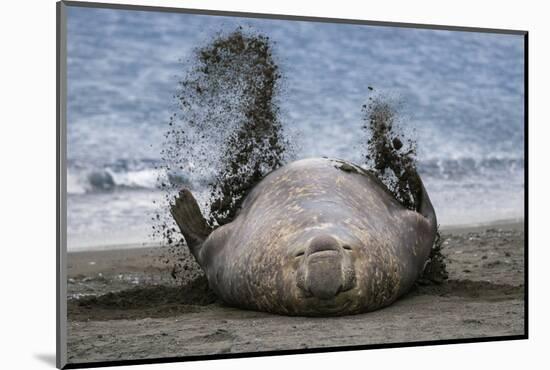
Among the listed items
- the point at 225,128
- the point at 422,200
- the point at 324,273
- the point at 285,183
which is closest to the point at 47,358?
the point at 324,273

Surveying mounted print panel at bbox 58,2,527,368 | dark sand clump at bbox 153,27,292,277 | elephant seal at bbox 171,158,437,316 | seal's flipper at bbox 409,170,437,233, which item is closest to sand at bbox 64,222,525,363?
mounted print panel at bbox 58,2,527,368

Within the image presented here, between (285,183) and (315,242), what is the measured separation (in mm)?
1097

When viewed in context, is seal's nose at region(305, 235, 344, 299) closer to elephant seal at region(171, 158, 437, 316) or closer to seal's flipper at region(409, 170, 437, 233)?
elephant seal at region(171, 158, 437, 316)

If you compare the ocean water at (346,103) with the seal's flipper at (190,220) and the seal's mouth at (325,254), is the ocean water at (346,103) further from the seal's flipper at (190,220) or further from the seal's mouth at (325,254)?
the seal's mouth at (325,254)

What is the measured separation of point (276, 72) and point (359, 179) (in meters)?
1.04

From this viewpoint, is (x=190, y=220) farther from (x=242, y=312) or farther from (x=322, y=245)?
(x=322, y=245)

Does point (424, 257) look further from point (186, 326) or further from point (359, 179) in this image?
point (186, 326)

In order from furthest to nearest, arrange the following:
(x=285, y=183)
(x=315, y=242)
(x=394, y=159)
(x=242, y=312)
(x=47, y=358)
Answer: (x=394, y=159)
(x=285, y=183)
(x=242, y=312)
(x=315, y=242)
(x=47, y=358)

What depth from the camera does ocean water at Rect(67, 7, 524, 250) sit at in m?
7.39

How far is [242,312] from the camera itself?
7062mm

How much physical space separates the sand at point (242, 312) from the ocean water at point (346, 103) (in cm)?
33

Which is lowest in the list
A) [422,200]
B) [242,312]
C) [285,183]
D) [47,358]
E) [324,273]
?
[47,358]

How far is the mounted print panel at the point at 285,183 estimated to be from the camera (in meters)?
6.65

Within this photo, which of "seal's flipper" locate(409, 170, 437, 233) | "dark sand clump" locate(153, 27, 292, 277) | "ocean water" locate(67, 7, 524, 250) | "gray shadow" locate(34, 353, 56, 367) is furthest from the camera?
"seal's flipper" locate(409, 170, 437, 233)
